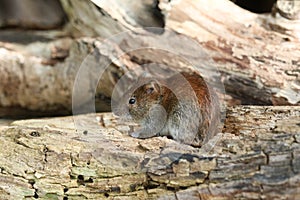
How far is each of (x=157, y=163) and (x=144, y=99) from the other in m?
0.93

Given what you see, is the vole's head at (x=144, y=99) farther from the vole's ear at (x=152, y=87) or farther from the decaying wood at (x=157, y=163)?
the decaying wood at (x=157, y=163)

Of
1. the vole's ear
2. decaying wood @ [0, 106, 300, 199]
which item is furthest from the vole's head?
decaying wood @ [0, 106, 300, 199]

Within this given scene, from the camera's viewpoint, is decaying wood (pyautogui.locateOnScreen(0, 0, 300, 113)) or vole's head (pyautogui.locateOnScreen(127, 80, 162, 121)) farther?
decaying wood (pyautogui.locateOnScreen(0, 0, 300, 113))

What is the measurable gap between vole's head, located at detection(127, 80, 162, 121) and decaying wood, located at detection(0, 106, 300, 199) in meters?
0.46

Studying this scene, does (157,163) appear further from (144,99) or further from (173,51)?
(173,51)

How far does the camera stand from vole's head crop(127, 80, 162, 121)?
3.79 metres

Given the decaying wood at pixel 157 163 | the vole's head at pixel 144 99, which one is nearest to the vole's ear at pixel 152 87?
the vole's head at pixel 144 99

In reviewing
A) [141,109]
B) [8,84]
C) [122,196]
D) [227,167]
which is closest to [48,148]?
[122,196]

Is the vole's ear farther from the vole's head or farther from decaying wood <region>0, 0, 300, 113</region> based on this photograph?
decaying wood <region>0, 0, 300, 113</region>

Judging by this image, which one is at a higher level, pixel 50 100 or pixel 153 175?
pixel 153 175

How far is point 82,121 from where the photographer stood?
389 cm

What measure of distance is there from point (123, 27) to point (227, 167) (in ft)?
6.16

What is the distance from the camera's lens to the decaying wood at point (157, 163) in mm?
2803

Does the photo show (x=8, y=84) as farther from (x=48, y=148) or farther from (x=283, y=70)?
(x=283, y=70)
